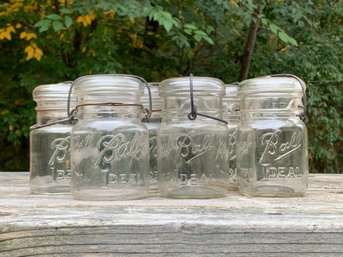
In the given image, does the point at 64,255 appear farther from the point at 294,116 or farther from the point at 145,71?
the point at 145,71

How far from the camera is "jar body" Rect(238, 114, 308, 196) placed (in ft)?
2.50

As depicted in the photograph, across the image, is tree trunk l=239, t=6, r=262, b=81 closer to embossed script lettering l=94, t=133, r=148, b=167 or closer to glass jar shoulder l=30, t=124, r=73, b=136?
glass jar shoulder l=30, t=124, r=73, b=136

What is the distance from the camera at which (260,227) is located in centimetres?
49

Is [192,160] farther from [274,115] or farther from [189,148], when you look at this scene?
[274,115]

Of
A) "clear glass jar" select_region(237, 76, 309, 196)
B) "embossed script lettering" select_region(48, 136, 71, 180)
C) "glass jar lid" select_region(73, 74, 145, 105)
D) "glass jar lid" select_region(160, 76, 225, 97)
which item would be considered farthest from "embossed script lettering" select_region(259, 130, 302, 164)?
"embossed script lettering" select_region(48, 136, 71, 180)

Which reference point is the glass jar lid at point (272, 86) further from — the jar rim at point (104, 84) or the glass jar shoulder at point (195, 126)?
the jar rim at point (104, 84)

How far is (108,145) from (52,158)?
178mm

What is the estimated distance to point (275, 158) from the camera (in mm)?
767

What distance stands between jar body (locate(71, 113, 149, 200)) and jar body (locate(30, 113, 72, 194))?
13 centimetres

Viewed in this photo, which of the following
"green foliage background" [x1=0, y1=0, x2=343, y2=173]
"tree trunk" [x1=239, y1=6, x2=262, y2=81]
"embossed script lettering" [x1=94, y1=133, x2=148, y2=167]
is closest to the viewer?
"embossed script lettering" [x1=94, y1=133, x2=148, y2=167]

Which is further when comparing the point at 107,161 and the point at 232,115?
the point at 232,115

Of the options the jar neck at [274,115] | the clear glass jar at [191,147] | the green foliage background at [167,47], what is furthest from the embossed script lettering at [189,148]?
the green foliage background at [167,47]

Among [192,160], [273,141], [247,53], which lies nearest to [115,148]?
[192,160]

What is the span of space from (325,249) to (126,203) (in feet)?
0.92
